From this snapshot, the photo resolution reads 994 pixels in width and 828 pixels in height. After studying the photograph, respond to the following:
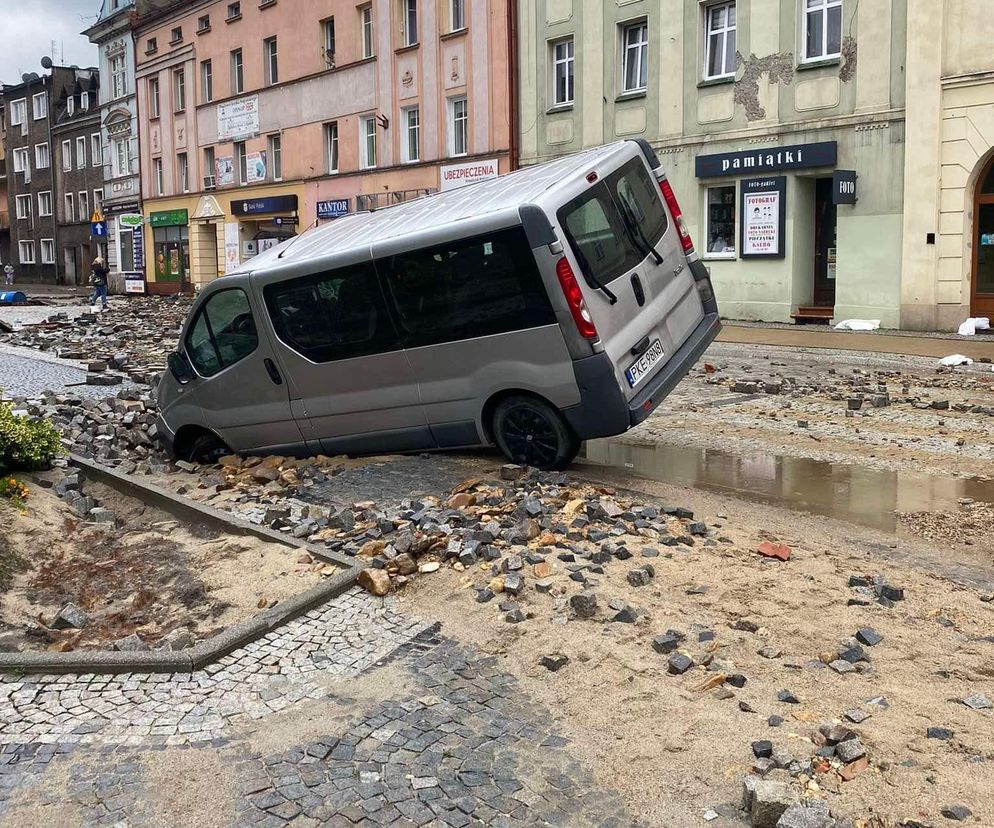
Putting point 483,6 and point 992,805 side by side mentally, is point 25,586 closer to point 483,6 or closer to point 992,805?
point 992,805

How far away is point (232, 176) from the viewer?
44.0 m

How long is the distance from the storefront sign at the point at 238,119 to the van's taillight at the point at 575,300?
121ft

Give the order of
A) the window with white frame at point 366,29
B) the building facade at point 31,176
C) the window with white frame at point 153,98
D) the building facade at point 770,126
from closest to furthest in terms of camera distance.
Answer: the building facade at point 770,126 < the window with white frame at point 366,29 < the window with white frame at point 153,98 < the building facade at point 31,176

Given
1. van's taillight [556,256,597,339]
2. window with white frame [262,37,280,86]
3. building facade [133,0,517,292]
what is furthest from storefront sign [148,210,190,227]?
van's taillight [556,256,597,339]

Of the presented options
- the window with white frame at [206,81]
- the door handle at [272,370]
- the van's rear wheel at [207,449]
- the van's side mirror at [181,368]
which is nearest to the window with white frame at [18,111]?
the window with white frame at [206,81]

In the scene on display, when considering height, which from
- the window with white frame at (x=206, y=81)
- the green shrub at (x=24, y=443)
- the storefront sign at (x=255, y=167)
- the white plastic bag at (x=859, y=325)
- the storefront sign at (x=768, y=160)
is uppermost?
the window with white frame at (x=206, y=81)

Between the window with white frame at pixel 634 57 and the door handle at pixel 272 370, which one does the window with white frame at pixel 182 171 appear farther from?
the door handle at pixel 272 370

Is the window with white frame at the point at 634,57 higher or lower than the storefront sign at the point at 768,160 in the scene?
higher

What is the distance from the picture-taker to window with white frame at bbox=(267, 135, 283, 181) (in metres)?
41.1

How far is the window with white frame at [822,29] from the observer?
22.8 m

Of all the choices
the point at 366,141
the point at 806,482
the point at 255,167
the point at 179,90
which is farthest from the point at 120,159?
the point at 806,482

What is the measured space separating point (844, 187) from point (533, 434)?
16.0m

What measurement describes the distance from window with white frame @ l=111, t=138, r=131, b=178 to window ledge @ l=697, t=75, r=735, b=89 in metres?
35.4

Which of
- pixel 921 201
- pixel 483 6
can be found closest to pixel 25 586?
pixel 921 201
